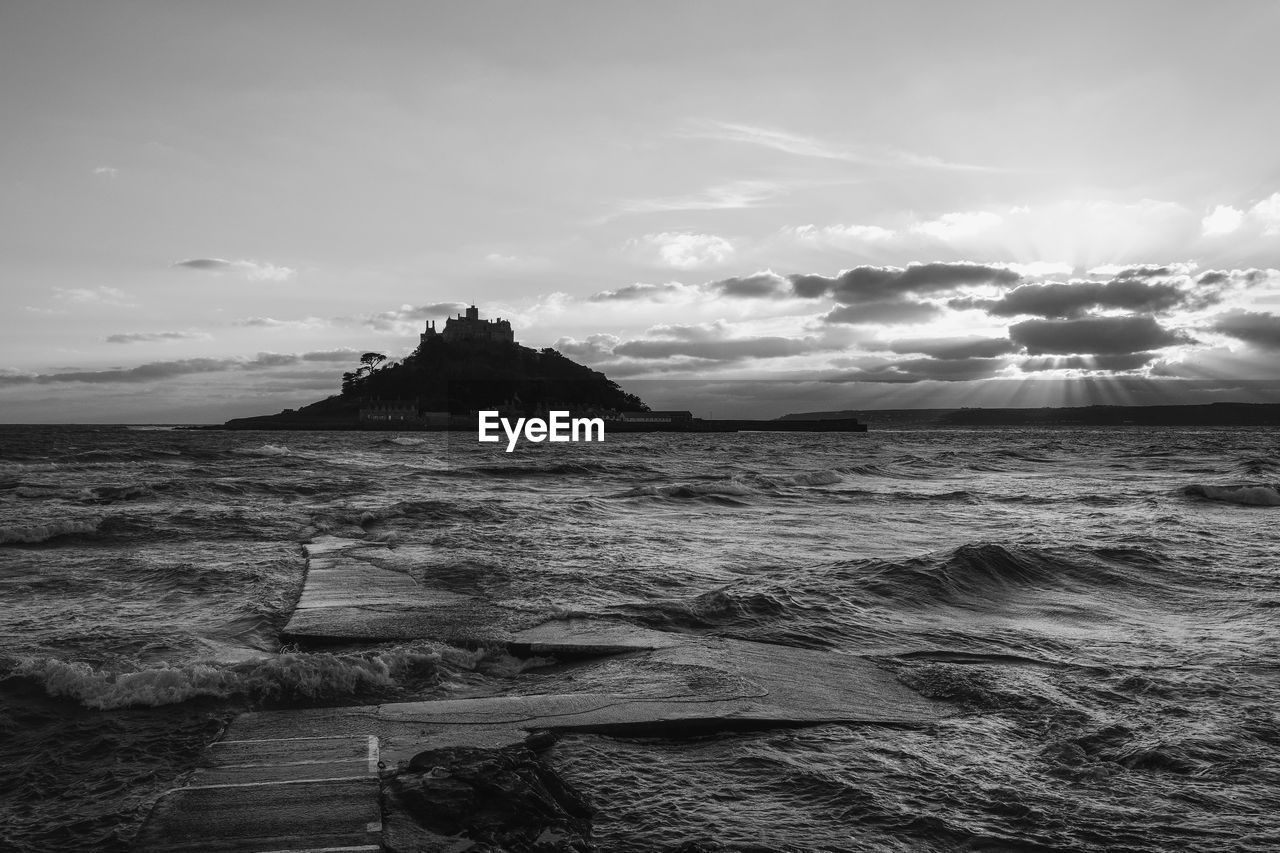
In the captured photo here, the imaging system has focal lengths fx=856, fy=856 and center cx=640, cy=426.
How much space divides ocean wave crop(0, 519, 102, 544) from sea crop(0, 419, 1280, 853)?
0.09 m

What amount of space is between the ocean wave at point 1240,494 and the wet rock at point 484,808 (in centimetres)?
2637

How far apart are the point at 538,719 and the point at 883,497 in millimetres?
22391

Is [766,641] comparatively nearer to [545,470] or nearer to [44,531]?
[44,531]

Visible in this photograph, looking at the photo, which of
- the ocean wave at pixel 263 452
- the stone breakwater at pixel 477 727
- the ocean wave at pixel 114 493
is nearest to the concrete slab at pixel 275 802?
the stone breakwater at pixel 477 727

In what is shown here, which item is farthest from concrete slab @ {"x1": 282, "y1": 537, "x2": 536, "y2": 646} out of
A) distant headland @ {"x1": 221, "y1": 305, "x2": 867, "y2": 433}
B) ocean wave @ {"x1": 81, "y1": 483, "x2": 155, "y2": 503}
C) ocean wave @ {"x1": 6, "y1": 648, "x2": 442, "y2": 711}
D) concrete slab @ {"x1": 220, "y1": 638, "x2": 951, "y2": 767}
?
distant headland @ {"x1": 221, "y1": 305, "x2": 867, "y2": 433}

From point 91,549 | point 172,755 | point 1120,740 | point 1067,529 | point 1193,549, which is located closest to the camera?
point 172,755

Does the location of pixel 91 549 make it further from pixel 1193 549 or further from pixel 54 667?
pixel 1193 549

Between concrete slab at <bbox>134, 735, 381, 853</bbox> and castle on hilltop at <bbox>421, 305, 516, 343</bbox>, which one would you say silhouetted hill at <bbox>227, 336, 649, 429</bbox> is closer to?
castle on hilltop at <bbox>421, 305, 516, 343</bbox>

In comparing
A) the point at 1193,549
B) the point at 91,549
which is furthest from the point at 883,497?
the point at 91,549

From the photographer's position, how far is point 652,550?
1400 centimetres

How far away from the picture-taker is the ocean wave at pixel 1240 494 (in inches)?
961

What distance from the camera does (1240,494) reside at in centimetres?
2502

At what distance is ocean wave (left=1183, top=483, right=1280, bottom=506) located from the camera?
80.1 ft

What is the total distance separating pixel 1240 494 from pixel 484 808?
2780 cm
